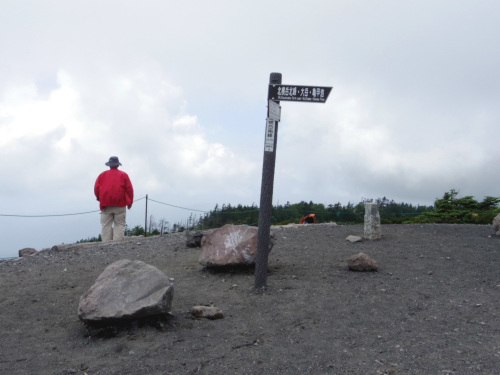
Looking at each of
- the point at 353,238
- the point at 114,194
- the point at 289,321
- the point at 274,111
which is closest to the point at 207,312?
the point at 289,321

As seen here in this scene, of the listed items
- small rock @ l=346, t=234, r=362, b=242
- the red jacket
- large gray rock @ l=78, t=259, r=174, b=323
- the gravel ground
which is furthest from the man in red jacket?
large gray rock @ l=78, t=259, r=174, b=323

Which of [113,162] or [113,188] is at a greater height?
[113,162]

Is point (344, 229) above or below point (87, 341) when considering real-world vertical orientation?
above

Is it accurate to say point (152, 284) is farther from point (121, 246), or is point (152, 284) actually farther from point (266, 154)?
point (121, 246)

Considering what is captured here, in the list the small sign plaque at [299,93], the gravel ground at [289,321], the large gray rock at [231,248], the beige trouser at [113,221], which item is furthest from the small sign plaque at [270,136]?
the beige trouser at [113,221]

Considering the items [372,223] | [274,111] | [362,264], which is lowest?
[362,264]

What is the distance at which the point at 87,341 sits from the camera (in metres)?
4.90

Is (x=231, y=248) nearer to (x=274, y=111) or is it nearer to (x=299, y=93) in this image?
(x=274, y=111)

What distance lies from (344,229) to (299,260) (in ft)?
11.2

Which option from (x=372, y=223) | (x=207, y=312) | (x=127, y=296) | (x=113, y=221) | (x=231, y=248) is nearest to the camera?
(x=127, y=296)

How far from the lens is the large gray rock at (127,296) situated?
16.1 ft

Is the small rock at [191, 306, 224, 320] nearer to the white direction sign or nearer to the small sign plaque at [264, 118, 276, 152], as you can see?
the small sign plaque at [264, 118, 276, 152]

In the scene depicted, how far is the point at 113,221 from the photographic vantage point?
11.6 metres

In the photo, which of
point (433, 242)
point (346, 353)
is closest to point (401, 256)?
point (433, 242)
